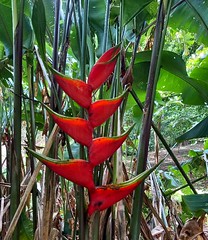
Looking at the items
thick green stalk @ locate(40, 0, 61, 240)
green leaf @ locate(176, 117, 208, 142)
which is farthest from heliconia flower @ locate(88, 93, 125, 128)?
green leaf @ locate(176, 117, 208, 142)

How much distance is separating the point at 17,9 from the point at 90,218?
0.34 m

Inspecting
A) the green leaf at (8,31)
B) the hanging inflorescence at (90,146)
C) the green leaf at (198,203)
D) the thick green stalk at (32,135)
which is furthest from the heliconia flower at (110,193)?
the green leaf at (8,31)

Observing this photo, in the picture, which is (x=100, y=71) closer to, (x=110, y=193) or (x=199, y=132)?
(x=110, y=193)

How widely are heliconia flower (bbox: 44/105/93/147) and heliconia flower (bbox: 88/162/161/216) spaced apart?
0.06 metres

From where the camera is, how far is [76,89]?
1.30ft

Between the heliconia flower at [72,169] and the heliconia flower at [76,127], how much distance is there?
27mm

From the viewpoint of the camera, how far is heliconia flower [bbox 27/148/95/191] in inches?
13.9

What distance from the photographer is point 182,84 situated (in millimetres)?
1169

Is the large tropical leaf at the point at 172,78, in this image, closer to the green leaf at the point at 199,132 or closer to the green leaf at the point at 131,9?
the green leaf at the point at 199,132

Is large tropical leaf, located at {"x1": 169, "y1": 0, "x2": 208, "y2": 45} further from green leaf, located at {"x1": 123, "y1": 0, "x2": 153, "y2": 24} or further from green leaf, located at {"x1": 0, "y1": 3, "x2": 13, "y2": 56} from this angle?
green leaf, located at {"x1": 0, "y1": 3, "x2": 13, "y2": 56}

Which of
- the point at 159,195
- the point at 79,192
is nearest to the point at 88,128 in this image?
the point at 79,192

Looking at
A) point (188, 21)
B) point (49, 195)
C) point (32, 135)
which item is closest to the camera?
point (49, 195)

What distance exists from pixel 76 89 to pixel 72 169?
0.10m

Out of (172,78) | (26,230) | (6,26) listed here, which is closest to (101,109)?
(26,230)
